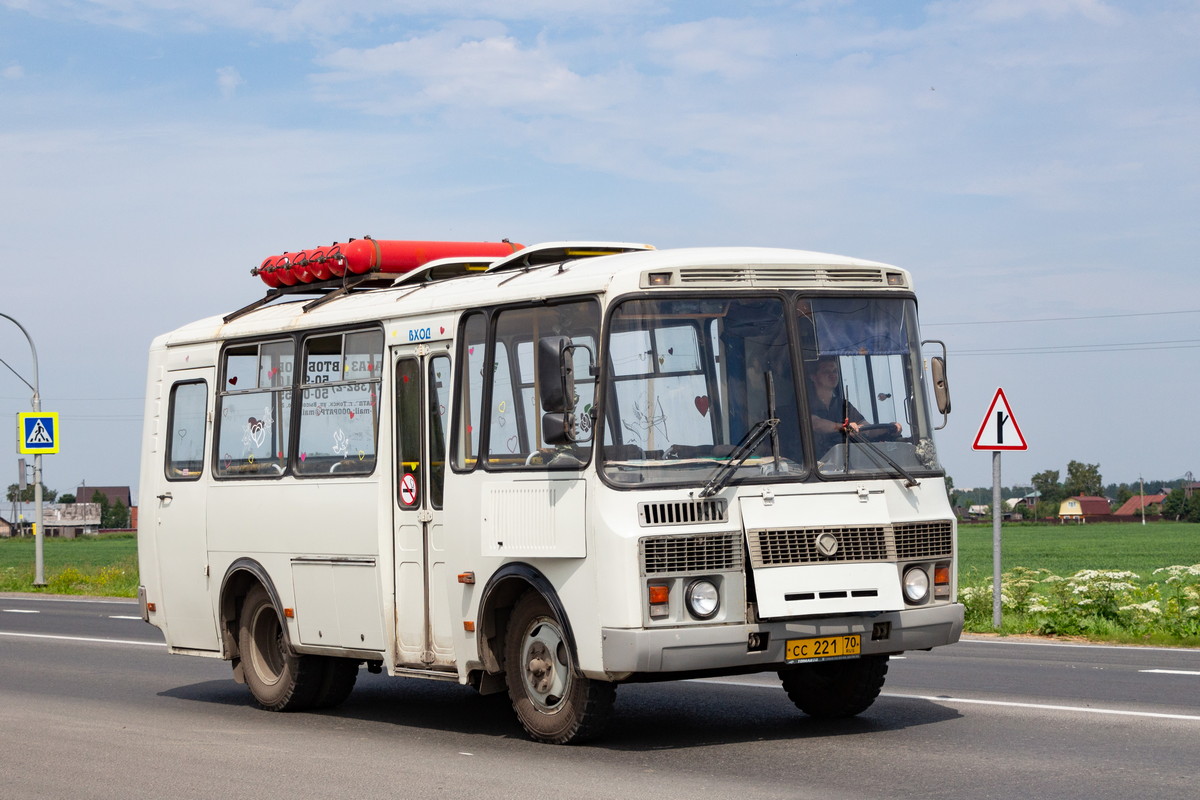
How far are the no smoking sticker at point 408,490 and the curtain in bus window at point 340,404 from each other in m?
0.38

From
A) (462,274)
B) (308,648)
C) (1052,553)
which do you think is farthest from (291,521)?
(1052,553)

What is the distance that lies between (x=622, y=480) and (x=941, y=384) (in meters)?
2.28

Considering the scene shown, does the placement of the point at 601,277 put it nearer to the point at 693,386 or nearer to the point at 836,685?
the point at 693,386

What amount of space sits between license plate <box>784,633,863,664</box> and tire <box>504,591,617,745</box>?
1092 millimetres

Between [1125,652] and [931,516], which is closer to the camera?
[931,516]

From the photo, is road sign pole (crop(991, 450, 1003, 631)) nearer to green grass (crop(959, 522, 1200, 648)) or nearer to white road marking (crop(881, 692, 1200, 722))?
green grass (crop(959, 522, 1200, 648))

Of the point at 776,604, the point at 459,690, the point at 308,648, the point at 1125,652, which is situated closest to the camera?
the point at 776,604

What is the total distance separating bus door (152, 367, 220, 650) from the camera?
14.1 m

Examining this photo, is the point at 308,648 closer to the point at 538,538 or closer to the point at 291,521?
the point at 291,521

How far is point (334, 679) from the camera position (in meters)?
13.2

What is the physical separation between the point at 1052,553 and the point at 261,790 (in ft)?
218

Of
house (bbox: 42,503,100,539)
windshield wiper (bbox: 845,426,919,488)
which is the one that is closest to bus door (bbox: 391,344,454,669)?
windshield wiper (bbox: 845,426,919,488)

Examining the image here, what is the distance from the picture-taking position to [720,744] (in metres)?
10.4

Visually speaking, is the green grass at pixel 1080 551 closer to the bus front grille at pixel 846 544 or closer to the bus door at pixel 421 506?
the bus door at pixel 421 506
